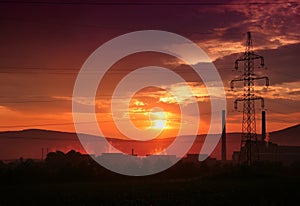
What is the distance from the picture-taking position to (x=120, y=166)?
106000 millimetres

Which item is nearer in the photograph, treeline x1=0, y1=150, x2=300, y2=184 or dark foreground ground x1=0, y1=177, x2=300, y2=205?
dark foreground ground x1=0, y1=177, x2=300, y2=205

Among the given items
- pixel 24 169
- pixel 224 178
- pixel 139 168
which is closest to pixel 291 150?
pixel 139 168

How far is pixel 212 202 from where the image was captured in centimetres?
3759

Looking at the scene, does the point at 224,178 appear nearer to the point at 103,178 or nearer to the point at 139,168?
the point at 103,178

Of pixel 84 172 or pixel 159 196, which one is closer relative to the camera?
pixel 159 196

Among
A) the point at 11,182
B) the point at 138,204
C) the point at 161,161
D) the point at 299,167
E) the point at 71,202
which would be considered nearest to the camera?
the point at 138,204

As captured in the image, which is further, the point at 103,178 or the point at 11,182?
the point at 103,178

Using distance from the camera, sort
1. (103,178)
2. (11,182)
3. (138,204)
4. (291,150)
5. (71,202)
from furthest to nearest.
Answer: (291,150) → (103,178) → (11,182) → (71,202) → (138,204)

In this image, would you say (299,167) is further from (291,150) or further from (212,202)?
(212,202)

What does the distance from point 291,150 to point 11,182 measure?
107 m

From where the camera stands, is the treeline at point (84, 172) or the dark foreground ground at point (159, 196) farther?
the treeline at point (84, 172)

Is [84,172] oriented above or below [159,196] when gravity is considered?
below

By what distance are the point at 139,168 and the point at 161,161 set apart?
7115 mm

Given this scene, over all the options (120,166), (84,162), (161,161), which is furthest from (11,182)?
(161,161)
